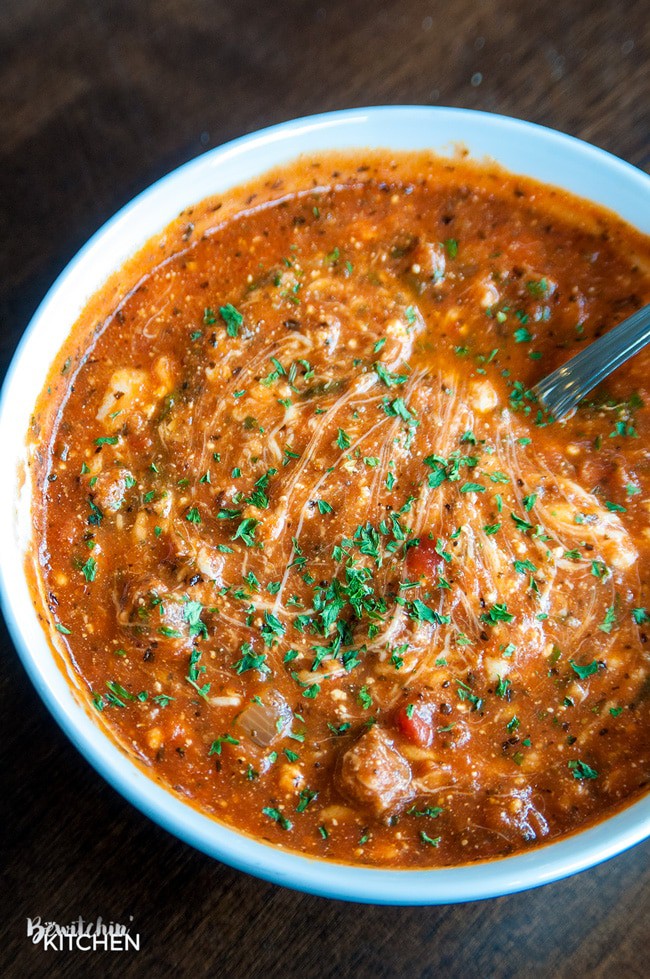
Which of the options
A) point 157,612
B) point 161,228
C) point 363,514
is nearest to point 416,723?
point 363,514

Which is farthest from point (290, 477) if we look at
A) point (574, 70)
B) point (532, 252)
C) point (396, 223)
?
point (574, 70)

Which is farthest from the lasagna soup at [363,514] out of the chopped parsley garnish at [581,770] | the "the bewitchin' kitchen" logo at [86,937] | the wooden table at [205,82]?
the "the bewitchin' kitchen" logo at [86,937]

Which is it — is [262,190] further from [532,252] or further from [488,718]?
[488,718]

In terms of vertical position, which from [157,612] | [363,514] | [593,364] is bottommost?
[157,612]

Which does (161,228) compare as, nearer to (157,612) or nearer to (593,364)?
(157,612)

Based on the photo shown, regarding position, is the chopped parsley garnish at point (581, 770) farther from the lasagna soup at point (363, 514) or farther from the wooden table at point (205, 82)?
the wooden table at point (205, 82)

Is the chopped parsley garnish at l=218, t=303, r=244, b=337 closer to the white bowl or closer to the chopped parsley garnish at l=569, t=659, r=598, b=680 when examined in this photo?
the white bowl
